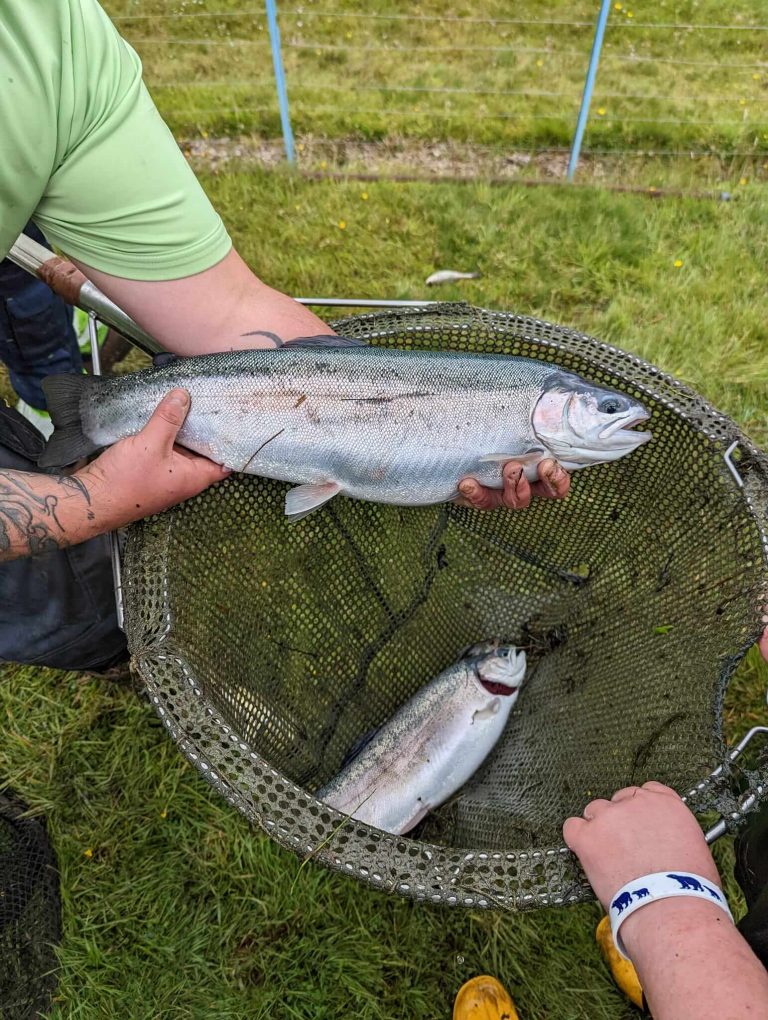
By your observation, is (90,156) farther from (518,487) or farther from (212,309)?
(518,487)

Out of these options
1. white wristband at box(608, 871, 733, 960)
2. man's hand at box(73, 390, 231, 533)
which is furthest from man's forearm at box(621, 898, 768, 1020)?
man's hand at box(73, 390, 231, 533)

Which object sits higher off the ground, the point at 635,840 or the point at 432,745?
the point at 635,840

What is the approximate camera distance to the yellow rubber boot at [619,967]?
2.03 m

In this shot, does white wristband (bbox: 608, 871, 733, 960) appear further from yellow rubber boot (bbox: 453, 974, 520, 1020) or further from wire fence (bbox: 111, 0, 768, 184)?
wire fence (bbox: 111, 0, 768, 184)

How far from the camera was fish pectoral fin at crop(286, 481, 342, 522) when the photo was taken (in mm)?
2039

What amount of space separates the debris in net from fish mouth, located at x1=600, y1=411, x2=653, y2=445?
6.84 ft

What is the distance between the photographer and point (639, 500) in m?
2.35

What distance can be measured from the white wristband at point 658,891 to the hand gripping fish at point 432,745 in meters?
0.83

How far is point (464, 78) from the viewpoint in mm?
5387

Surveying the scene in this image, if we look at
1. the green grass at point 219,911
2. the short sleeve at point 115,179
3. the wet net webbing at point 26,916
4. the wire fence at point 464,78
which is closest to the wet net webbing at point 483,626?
the green grass at point 219,911

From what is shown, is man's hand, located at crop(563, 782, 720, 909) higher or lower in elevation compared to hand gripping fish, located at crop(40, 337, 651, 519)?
lower

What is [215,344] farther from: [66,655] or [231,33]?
[231,33]

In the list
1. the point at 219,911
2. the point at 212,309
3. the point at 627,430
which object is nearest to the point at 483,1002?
the point at 219,911

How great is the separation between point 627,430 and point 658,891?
128cm
